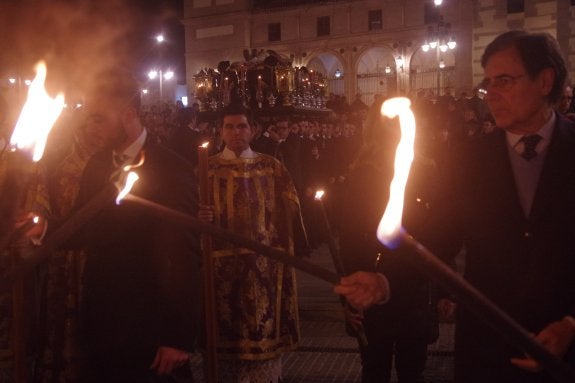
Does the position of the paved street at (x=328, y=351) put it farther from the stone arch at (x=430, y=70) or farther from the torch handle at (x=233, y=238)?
the stone arch at (x=430, y=70)

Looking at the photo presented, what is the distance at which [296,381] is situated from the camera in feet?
18.2

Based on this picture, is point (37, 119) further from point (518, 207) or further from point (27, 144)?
point (518, 207)

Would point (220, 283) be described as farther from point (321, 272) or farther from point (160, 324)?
point (321, 272)

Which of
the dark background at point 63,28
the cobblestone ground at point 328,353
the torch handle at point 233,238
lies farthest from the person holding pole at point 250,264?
the dark background at point 63,28

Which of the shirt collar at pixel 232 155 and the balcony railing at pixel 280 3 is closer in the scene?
the shirt collar at pixel 232 155

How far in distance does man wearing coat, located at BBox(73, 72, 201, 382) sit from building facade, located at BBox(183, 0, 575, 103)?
2962 cm

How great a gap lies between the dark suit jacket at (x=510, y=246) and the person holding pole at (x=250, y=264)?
2.55 metres

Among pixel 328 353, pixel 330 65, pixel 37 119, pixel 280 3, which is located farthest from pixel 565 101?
pixel 280 3

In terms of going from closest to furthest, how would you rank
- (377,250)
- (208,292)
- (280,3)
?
(208,292) < (377,250) < (280,3)

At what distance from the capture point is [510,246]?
2.35m

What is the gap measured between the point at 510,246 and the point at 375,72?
38.2 meters

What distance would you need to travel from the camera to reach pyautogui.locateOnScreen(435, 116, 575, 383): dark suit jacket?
2262mm

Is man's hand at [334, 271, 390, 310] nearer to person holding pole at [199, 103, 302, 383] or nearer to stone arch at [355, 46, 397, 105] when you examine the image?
person holding pole at [199, 103, 302, 383]

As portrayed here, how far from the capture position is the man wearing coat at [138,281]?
3.02 m
